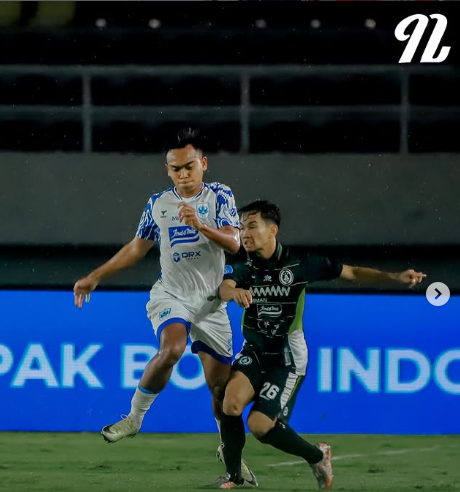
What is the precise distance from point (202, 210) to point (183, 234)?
5.3 inches

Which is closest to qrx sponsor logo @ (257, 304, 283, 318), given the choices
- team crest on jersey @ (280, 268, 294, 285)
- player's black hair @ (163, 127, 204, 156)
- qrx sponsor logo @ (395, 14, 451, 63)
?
team crest on jersey @ (280, 268, 294, 285)

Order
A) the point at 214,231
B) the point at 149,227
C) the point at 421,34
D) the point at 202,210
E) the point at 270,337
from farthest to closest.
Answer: the point at 421,34 < the point at 149,227 < the point at 202,210 < the point at 270,337 < the point at 214,231

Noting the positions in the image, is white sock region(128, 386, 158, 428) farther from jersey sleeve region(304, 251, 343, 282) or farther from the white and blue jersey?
jersey sleeve region(304, 251, 343, 282)

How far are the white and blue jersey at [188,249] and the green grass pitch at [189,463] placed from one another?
850mm

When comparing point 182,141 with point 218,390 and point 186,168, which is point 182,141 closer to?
point 186,168

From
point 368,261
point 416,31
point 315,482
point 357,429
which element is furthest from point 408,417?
point 416,31

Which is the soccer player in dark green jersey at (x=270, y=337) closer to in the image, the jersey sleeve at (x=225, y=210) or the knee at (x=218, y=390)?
the jersey sleeve at (x=225, y=210)

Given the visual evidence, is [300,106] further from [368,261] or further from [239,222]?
[239,222]

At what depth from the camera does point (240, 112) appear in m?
8.86

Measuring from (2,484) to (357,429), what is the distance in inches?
91.1

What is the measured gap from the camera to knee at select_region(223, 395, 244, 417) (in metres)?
4.25

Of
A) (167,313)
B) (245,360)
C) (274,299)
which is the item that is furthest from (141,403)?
(274,299)

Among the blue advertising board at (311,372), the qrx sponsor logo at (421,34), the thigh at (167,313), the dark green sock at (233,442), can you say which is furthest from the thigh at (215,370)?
the qrx sponsor logo at (421,34)

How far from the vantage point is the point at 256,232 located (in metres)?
4.46
